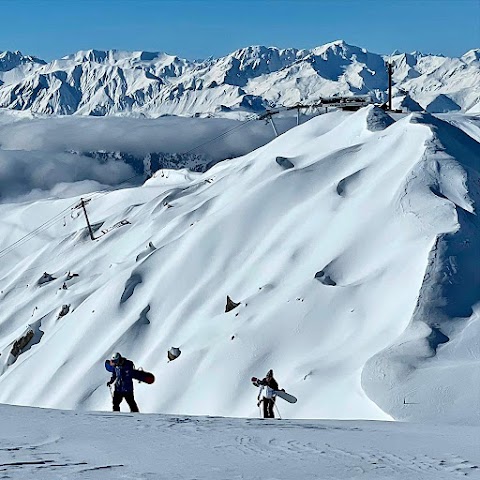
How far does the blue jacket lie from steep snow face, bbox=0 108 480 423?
210 inches

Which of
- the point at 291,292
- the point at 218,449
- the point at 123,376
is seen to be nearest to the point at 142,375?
the point at 123,376

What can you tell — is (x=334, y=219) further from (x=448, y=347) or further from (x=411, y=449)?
(x=411, y=449)

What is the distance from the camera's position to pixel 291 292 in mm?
28469

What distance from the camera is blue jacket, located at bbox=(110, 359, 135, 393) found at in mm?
16438

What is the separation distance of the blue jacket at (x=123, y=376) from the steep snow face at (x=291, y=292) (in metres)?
5.32

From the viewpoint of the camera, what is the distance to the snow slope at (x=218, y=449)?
28.5 feet

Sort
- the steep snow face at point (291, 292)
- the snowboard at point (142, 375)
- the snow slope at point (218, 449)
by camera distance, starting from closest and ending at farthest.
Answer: the snow slope at point (218, 449), the snowboard at point (142, 375), the steep snow face at point (291, 292)

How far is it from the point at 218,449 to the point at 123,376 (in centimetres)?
702

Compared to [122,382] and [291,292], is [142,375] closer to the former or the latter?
[122,382]

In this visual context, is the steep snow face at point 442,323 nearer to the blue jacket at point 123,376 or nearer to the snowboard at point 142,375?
the snowboard at point 142,375

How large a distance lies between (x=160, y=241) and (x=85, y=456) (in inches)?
1363

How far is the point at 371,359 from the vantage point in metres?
20.7

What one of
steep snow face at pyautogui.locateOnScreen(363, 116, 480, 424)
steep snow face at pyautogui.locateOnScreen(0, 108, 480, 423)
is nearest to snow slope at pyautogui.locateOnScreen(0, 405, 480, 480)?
steep snow face at pyautogui.locateOnScreen(363, 116, 480, 424)

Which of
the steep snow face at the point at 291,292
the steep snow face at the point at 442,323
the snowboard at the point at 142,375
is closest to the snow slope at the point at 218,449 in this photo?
the snowboard at the point at 142,375
